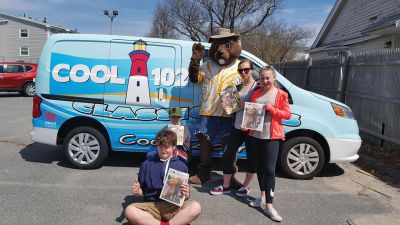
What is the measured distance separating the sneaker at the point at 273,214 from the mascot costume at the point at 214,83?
0.94 meters

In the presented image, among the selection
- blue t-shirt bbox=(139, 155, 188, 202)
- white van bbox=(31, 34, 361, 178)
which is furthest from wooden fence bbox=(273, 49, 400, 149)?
blue t-shirt bbox=(139, 155, 188, 202)

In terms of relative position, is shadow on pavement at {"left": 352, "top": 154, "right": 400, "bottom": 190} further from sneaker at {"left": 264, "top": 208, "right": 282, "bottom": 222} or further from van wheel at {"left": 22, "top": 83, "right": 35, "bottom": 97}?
van wheel at {"left": 22, "top": 83, "right": 35, "bottom": 97}

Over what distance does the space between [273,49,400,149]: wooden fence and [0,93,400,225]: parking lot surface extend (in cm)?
143

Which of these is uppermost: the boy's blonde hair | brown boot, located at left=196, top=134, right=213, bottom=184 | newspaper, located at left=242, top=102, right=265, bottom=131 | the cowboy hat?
the cowboy hat

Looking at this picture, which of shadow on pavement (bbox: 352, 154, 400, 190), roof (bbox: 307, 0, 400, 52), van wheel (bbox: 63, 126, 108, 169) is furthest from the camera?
roof (bbox: 307, 0, 400, 52)

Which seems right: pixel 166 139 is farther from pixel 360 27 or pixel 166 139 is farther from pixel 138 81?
pixel 360 27

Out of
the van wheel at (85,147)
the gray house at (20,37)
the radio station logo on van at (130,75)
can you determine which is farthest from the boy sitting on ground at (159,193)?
the gray house at (20,37)

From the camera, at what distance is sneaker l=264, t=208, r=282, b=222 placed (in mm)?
4211

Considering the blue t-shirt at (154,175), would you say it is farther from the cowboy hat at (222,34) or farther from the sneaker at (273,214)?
the cowboy hat at (222,34)

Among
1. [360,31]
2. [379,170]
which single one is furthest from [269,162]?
[360,31]

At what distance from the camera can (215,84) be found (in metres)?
5.19

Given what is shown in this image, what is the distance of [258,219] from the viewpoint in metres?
4.26

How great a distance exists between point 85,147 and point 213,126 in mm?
2043

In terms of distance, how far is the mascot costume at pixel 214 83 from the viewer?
517cm
